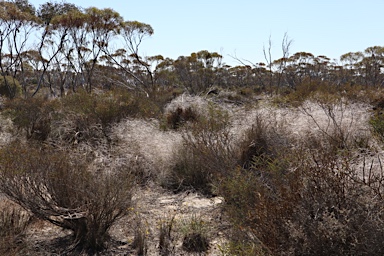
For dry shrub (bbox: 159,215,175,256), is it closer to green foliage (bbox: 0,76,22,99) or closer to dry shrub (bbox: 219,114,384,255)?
dry shrub (bbox: 219,114,384,255)

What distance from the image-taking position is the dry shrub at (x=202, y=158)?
5.15 meters

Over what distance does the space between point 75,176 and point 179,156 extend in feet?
8.69

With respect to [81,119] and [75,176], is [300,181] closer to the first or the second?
[75,176]

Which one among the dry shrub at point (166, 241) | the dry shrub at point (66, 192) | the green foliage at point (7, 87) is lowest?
the dry shrub at point (166, 241)

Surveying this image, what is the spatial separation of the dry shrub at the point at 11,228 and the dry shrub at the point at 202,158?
7.87 ft

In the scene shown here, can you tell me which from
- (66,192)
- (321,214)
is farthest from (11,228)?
(321,214)

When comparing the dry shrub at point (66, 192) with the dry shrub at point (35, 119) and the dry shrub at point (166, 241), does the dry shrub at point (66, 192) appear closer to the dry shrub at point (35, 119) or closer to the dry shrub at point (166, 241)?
the dry shrub at point (166, 241)

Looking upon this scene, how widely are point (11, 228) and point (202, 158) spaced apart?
102 inches

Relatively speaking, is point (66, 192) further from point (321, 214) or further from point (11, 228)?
point (321, 214)

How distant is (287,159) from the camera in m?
3.27

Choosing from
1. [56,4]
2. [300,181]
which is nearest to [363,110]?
[300,181]

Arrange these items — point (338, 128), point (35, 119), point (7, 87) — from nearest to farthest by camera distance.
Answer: point (338, 128)
point (35, 119)
point (7, 87)

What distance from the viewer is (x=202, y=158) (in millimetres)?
5336

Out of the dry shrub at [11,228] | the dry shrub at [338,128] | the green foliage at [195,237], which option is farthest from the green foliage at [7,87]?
the green foliage at [195,237]
